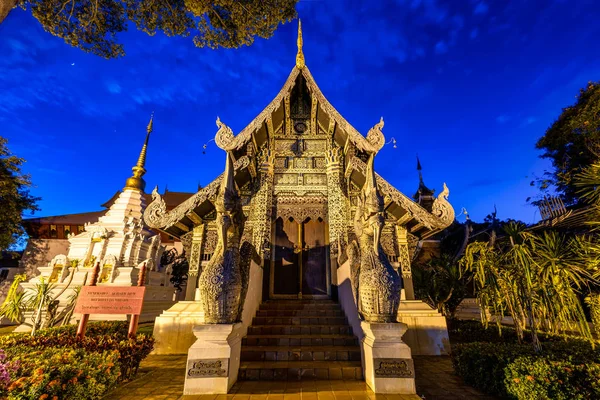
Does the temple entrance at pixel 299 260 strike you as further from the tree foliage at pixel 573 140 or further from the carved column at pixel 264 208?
the tree foliage at pixel 573 140

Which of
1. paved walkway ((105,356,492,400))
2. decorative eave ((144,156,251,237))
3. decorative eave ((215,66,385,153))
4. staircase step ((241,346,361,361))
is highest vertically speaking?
decorative eave ((215,66,385,153))

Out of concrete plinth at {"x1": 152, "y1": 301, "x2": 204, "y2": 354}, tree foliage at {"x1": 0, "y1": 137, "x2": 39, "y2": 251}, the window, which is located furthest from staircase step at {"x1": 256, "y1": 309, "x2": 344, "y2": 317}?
the window

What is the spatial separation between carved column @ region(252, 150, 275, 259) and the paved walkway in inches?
128

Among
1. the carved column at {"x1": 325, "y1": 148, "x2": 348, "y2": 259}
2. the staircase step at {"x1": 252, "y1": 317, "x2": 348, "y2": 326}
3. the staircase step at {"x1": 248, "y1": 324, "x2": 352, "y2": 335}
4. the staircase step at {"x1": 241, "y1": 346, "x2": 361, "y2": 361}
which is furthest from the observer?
the carved column at {"x1": 325, "y1": 148, "x2": 348, "y2": 259}

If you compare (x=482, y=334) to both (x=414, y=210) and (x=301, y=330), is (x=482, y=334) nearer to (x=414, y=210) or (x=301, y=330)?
(x=414, y=210)

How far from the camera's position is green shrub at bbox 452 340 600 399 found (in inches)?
109

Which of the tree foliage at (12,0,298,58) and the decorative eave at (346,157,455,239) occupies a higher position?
the tree foliage at (12,0,298,58)

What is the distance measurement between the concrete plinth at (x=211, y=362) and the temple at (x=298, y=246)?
17 millimetres

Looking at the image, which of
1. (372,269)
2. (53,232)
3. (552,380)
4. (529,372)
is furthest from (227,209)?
(53,232)

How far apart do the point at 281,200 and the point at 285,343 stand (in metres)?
3.81

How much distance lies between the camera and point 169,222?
19.0 feet

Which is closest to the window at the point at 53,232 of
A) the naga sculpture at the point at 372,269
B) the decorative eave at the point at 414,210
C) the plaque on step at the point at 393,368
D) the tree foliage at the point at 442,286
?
the decorative eave at the point at 414,210

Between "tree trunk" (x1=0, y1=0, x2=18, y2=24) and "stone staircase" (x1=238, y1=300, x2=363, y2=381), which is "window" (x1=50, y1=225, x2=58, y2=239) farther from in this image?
"stone staircase" (x1=238, y1=300, x2=363, y2=381)

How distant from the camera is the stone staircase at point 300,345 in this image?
149 inches
